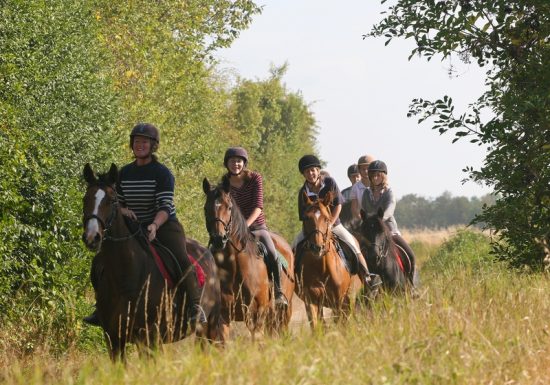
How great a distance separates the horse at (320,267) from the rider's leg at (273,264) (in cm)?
34

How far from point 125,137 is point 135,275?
Answer: 14.2 metres

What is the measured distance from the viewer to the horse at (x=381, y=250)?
14977 millimetres

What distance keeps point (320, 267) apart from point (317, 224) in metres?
0.82

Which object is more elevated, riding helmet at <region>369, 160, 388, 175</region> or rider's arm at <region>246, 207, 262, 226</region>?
riding helmet at <region>369, 160, 388, 175</region>

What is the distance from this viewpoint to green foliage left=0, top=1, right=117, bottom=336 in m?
14.9

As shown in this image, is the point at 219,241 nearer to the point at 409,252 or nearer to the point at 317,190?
the point at 317,190

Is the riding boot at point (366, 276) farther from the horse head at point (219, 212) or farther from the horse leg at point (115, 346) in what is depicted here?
the horse leg at point (115, 346)

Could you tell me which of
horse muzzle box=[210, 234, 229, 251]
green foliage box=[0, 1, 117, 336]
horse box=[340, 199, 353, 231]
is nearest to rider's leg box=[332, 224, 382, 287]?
horse box=[340, 199, 353, 231]

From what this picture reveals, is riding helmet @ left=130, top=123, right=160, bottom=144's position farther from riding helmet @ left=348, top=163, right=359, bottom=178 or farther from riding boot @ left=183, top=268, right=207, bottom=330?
riding helmet @ left=348, top=163, right=359, bottom=178

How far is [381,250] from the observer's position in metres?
15.1

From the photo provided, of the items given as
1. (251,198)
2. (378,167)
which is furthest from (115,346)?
(378,167)

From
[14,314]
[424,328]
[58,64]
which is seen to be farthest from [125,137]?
[424,328]

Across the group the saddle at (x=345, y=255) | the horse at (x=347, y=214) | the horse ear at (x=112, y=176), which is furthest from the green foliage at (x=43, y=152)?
the horse ear at (x=112, y=176)

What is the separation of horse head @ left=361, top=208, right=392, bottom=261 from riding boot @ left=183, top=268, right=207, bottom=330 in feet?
15.6
